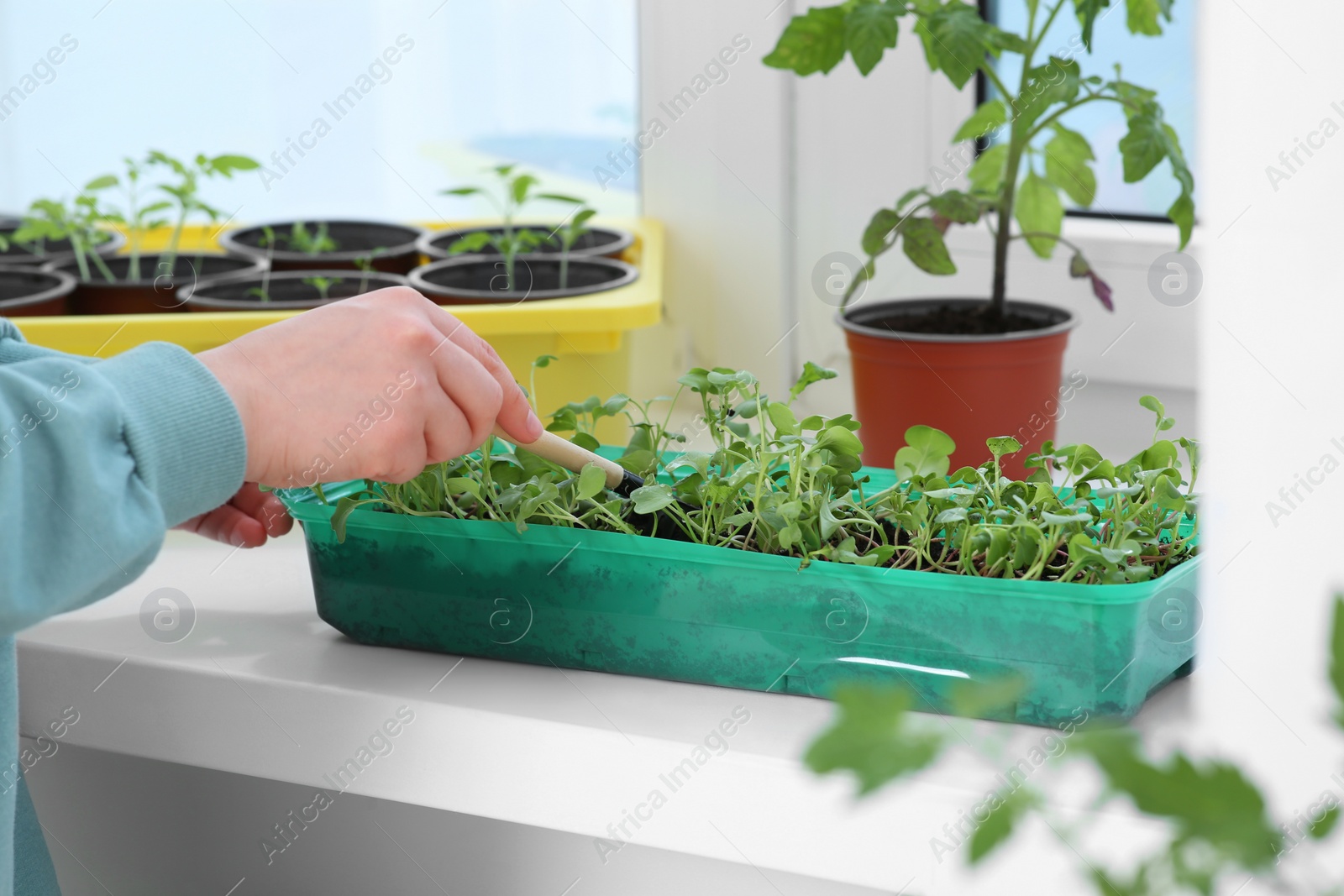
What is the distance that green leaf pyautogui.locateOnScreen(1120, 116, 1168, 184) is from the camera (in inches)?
30.2

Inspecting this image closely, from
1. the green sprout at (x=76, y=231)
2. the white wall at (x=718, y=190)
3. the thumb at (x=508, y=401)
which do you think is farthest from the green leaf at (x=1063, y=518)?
the green sprout at (x=76, y=231)

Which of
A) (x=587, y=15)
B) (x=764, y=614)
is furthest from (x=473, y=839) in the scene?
(x=587, y=15)

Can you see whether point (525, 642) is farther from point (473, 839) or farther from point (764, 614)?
point (473, 839)

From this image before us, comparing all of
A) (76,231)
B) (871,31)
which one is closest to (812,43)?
(871,31)

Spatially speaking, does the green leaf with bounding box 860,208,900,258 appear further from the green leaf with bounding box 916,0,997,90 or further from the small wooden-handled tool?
the small wooden-handled tool

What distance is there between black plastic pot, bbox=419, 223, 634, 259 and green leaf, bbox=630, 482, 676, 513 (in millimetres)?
472

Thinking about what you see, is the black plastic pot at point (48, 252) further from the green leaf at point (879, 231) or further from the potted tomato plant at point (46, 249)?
the green leaf at point (879, 231)

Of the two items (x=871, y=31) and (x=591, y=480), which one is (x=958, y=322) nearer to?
(x=871, y=31)

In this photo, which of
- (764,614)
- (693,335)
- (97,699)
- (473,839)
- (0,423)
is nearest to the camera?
(0,423)

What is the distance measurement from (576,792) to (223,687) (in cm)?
19

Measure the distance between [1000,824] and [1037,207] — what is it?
2.65 ft

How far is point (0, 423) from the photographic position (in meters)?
0.42

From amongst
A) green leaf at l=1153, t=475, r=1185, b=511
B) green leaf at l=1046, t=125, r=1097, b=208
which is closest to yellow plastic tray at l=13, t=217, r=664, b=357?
green leaf at l=1046, t=125, r=1097, b=208

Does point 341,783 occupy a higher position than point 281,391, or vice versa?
point 281,391
